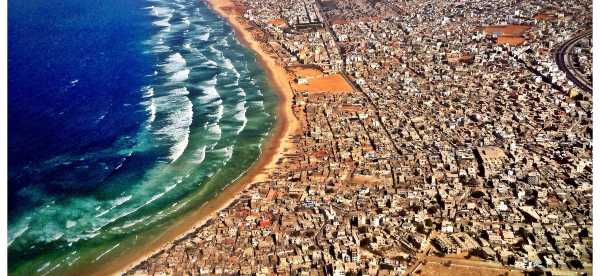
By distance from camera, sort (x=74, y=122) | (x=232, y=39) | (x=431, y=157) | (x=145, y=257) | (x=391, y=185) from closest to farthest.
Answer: (x=145, y=257) < (x=391, y=185) < (x=431, y=157) < (x=74, y=122) < (x=232, y=39)

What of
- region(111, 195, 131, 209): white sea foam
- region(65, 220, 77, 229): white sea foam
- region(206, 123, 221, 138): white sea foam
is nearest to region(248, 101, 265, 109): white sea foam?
region(206, 123, 221, 138): white sea foam

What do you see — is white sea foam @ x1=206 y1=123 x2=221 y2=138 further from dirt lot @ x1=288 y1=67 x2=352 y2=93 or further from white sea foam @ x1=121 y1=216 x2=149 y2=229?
white sea foam @ x1=121 y1=216 x2=149 y2=229

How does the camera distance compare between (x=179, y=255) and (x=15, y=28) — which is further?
(x=15, y=28)

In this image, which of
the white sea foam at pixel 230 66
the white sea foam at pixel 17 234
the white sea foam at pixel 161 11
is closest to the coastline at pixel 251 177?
the white sea foam at pixel 230 66

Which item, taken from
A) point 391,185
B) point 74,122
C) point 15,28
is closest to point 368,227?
point 391,185

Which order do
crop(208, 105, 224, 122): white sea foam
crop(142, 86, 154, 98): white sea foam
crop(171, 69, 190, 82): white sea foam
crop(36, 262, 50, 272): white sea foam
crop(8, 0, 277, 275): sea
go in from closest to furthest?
crop(36, 262, 50, 272): white sea foam, crop(8, 0, 277, 275): sea, crop(208, 105, 224, 122): white sea foam, crop(142, 86, 154, 98): white sea foam, crop(171, 69, 190, 82): white sea foam

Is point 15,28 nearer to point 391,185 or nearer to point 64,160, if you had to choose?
point 64,160

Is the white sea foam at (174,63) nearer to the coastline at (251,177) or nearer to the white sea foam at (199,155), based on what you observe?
the coastline at (251,177)
